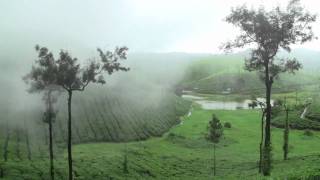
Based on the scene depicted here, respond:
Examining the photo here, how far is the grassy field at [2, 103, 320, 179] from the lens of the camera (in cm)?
7581

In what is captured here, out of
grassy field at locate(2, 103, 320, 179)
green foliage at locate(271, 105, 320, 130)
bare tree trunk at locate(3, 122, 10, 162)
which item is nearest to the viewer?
grassy field at locate(2, 103, 320, 179)

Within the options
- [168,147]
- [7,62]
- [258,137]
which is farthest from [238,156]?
[7,62]

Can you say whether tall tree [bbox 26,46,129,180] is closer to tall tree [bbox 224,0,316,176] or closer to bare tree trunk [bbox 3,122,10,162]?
tall tree [bbox 224,0,316,176]

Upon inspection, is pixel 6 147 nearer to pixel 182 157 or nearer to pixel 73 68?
pixel 182 157

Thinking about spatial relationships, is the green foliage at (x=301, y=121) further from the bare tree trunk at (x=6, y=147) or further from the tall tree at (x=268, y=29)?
the tall tree at (x=268, y=29)

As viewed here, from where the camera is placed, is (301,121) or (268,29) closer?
(268,29)

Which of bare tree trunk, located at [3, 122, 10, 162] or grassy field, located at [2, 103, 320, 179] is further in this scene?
bare tree trunk, located at [3, 122, 10, 162]

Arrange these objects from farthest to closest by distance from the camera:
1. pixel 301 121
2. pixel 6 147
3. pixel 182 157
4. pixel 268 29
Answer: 1. pixel 301 121
2. pixel 182 157
3. pixel 6 147
4. pixel 268 29

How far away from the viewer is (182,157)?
4380 inches

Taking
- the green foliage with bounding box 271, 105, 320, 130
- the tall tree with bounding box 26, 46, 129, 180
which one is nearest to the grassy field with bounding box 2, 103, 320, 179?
the green foliage with bounding box 271, 105, 320, 130

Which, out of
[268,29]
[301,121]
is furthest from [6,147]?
[301,121]

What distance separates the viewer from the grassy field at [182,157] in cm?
7581

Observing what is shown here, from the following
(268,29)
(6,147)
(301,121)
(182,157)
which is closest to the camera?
(268,29)

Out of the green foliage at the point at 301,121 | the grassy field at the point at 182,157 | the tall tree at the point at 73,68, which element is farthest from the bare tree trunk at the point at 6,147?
the green foliage at the point at 301,121
